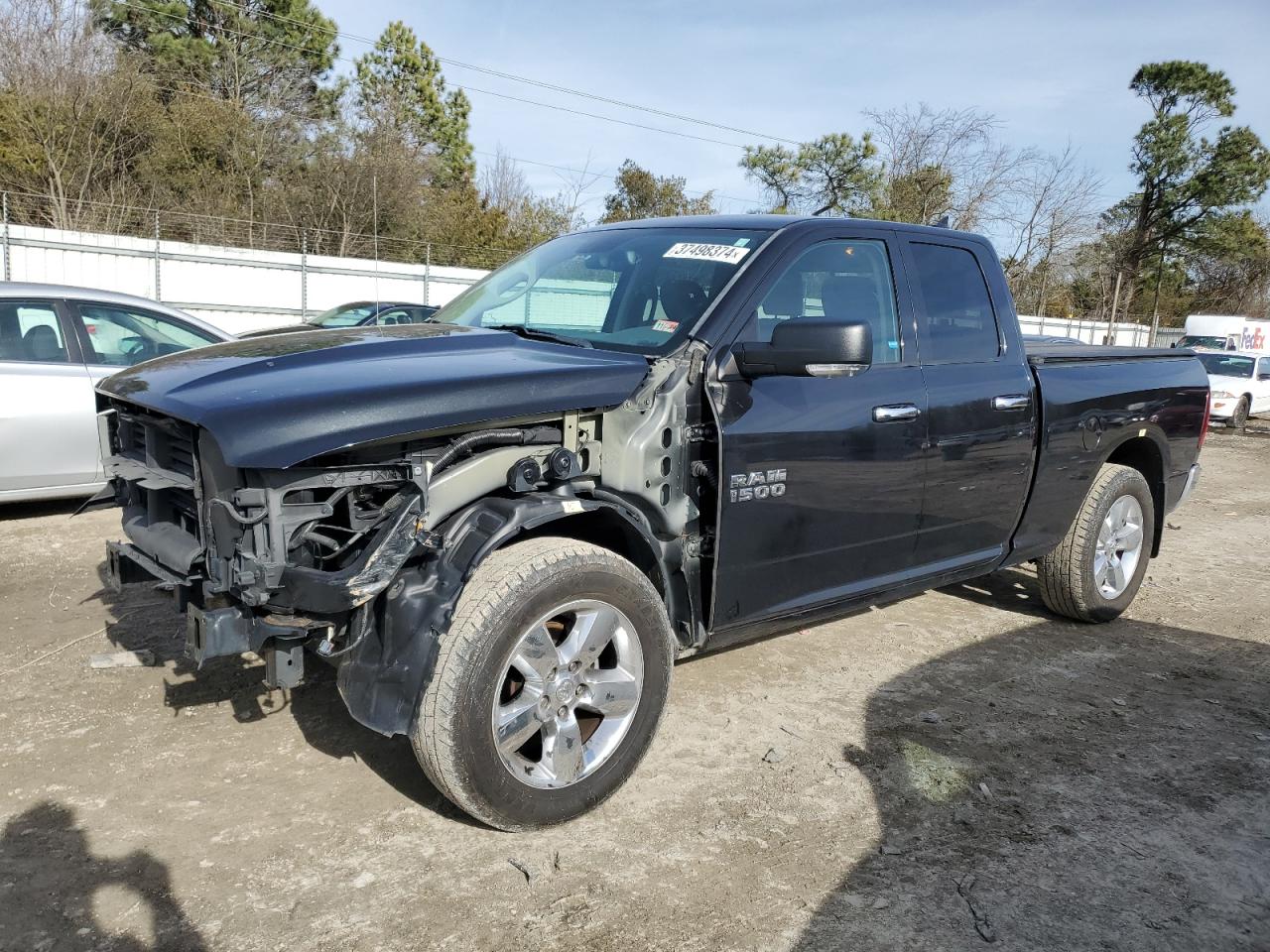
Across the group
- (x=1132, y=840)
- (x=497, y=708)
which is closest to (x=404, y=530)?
(x=497, y=708)

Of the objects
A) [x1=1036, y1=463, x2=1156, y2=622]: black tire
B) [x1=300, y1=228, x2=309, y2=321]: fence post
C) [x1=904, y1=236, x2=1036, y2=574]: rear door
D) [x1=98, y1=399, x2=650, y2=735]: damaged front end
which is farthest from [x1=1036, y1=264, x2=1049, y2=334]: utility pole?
[x1=98, y1=399, x2=650, y2=735]: damaged front end

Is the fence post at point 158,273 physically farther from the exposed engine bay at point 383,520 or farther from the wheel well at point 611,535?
the wheel well at point 611,535

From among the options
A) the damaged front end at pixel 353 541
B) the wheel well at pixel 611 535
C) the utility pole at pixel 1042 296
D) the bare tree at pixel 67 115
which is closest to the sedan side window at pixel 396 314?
the wheel well at pixel 611 535

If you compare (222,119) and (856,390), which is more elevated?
(222,119)

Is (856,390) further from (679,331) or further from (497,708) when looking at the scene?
(497,708)

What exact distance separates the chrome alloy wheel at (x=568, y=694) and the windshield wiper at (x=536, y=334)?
104cm

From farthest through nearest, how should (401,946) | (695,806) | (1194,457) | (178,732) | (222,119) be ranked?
→ (222,119)
(1194,457)
(178,732)
(695,806)
(401,946)

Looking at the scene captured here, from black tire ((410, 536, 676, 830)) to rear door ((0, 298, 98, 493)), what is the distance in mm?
4629

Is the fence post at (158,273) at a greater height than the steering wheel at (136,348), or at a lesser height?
greater

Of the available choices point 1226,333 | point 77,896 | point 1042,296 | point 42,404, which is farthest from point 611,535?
point 1042,296

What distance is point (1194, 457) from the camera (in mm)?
5688

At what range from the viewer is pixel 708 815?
308 centimetres

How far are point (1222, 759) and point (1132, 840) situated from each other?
3.03 ft

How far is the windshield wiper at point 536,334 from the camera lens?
11.4ft
